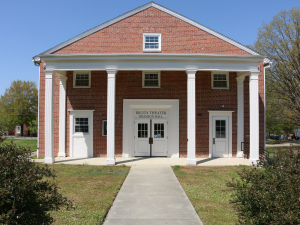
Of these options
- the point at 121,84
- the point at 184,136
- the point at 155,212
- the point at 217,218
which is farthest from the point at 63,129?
the point at 217,218

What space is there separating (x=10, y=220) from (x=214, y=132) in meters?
13.0

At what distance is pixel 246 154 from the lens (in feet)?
48.8

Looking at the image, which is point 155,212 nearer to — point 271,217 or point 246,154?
point 271,217

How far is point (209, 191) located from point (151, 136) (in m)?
7.54

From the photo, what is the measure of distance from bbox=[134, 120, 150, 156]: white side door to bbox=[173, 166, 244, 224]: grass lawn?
358 cm

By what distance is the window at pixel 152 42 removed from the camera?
14.2 metres

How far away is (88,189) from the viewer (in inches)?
314

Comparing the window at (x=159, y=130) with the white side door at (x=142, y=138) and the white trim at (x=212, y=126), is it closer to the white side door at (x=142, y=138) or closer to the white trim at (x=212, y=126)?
the white side door at (x=142, y=138)

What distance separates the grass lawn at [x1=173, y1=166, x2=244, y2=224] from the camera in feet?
18.8

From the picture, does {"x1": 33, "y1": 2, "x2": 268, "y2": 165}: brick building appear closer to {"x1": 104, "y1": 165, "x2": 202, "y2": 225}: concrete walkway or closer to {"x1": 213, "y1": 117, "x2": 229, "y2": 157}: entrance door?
{"x1": 213, "y1": 117, "x2": 229, "y2": 157}: entrance door

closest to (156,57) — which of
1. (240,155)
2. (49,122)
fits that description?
(49,122)

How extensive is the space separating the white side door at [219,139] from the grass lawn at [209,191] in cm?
302

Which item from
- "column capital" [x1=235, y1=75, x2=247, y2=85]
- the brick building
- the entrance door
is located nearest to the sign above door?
the brick building

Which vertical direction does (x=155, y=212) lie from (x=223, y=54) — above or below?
below
